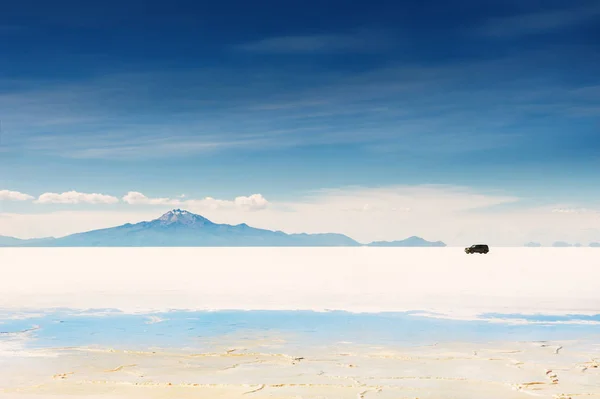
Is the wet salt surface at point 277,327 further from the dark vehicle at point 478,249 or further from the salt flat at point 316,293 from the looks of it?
the dark vehicle at point 478,249

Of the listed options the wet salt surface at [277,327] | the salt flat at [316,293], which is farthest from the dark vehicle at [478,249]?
the wet salt surface at [277,327]

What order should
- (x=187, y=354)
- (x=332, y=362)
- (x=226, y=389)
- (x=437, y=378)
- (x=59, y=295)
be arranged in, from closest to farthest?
(x=226, y=389), (x=437, y=378), (x=332, y=362), (x=187, y=354), (x=59, y=295)

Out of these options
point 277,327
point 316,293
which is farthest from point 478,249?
point 277,327

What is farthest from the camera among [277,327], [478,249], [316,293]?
[478,249]

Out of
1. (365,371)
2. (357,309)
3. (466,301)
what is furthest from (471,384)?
(466,301)

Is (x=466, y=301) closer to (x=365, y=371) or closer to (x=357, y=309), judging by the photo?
(x=357, y=309)

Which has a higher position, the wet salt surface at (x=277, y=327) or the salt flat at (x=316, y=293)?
the salt flat at (x=316, y=293)

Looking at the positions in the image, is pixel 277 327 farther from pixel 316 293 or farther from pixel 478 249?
pixel 478 249

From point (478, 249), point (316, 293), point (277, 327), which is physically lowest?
point (277, 327)

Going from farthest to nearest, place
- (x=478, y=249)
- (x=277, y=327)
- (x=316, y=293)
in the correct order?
(x=478, y=249)
(x=316, y=293)
(x=277, y=327)

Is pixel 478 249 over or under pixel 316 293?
over

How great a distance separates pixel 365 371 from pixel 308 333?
555 centimetres

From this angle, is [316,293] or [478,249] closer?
[316,293]

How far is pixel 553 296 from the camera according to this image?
29.1 m
